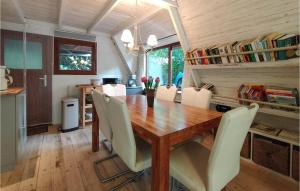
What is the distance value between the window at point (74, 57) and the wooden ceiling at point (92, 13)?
36 cm

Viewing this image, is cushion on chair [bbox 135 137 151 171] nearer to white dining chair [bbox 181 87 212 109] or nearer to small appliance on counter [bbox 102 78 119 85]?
white dining chair [bbox 181 87 212 109]

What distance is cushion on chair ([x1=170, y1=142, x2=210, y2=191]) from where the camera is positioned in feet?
3.61

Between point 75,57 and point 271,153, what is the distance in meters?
3.95

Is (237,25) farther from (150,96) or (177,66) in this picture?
(177,66)

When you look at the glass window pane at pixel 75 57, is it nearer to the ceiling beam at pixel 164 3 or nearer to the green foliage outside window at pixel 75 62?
the green foliage outside window at pixel 75 62

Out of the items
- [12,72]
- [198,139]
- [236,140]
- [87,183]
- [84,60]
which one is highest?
[84,60]

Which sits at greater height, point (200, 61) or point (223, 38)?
point (223, 38)

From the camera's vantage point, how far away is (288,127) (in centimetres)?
215

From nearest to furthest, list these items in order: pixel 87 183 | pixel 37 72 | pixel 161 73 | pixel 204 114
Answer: pixel 204 114 → pixel 87 183 → pixel 37 72 → pixel 161 73

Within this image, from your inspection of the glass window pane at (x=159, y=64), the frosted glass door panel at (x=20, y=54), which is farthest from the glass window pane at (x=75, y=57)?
the glass window pane at (x=159, y=64)

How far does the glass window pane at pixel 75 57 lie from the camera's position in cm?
377

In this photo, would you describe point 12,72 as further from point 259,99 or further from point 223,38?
point 259,99

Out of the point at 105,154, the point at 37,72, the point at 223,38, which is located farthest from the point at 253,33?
the point at 37,72

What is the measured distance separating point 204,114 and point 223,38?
1.34m
